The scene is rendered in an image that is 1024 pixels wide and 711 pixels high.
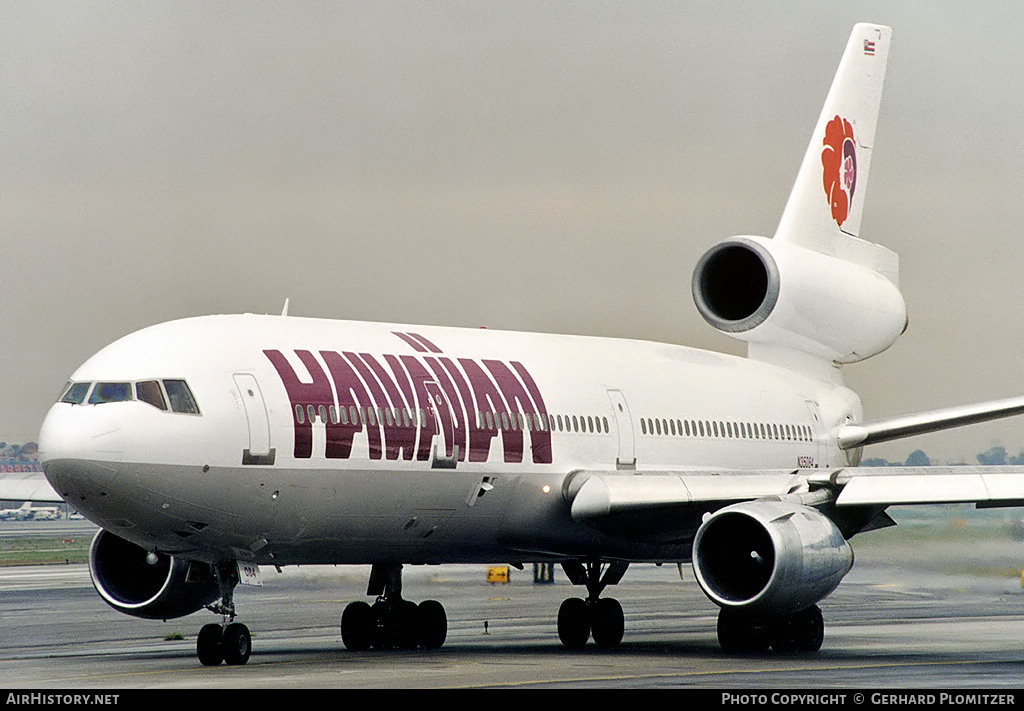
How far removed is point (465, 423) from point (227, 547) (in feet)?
12.4

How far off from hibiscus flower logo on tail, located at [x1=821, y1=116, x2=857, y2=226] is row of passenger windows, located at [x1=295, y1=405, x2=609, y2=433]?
861 centimetres

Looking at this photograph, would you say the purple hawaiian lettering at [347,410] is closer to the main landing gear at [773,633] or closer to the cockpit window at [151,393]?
the cockpit window at [151,393]

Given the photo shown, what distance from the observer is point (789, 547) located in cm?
2069

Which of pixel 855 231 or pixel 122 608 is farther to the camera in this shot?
pixel 855 231

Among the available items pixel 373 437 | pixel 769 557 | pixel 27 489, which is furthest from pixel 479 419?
pixel 27 489

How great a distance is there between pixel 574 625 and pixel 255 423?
7.78 m

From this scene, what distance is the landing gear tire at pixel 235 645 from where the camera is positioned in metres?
19.3

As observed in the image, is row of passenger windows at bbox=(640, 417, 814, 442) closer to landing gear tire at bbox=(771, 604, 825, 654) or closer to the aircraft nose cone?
landing gear tire at bbox=(771, 604, 825, 654)

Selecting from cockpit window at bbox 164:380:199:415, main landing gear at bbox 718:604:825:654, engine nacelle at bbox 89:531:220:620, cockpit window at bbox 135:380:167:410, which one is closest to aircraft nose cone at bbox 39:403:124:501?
cockpit window at bbox 135:380:167:410

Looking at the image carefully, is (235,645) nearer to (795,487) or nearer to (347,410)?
(347,410)

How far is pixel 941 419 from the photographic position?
26.0m

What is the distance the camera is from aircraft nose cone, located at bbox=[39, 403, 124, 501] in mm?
17891
